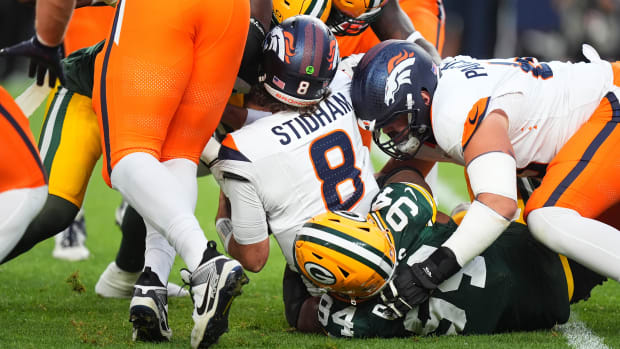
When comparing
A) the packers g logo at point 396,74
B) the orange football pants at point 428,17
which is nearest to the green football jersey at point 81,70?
the packers g logo at point 396,74

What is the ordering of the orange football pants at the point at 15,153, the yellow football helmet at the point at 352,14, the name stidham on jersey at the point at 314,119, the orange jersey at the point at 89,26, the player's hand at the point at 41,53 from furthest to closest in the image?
the orange jersey at the point at 89,26 → the yellow football helmet at the point at 352,14 → the player's hand at the point at 41,53 → the name stidham on jersey at the point at 314,119 → the orange football pants at the point at 15,153

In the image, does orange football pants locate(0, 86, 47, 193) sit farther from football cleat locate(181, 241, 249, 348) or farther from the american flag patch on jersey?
the american flag patch on jersey

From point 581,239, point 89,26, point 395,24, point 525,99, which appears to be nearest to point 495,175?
point 581,239

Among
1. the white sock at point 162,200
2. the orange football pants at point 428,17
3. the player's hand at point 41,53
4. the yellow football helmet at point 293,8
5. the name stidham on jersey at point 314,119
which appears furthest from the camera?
the orange football pants at point 428,17

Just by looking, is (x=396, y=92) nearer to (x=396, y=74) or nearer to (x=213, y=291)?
(x=396, y=74)

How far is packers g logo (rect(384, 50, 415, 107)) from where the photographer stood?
11.6ft

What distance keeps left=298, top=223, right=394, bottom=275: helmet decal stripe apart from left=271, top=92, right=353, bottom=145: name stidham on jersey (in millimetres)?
433

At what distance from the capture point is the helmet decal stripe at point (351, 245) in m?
3.07

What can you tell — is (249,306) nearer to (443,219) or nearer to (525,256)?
(443,219)

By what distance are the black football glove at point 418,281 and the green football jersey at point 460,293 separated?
7cm

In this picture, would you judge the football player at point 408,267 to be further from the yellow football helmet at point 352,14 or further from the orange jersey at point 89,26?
the orange jersey at point 89,26

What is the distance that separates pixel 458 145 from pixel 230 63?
92 cm

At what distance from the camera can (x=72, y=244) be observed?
5332 mm

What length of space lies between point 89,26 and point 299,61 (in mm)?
1316
